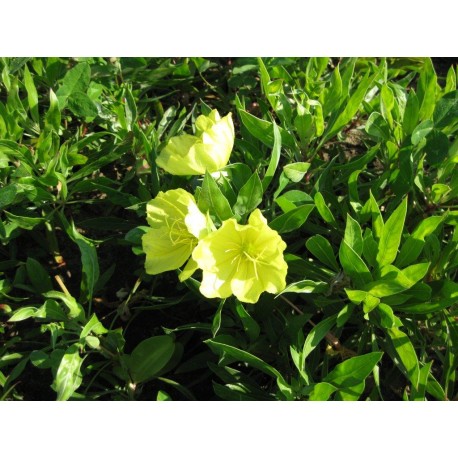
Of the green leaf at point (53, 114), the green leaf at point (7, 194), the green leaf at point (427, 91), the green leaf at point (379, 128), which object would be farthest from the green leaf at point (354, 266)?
the green leaf at point (53, 114)

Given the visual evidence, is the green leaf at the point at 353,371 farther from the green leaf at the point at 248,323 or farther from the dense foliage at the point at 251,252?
the green leaf at the point at 248,323

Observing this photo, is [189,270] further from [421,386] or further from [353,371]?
[421,386]

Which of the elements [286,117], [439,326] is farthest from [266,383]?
[286,117]

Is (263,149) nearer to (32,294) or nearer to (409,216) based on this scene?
(409,216)

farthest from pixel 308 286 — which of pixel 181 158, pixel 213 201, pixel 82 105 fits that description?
pixel 82 105

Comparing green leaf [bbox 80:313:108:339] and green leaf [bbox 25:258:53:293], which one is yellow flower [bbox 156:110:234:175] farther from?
green leaf [bbox 25:258:53:293]

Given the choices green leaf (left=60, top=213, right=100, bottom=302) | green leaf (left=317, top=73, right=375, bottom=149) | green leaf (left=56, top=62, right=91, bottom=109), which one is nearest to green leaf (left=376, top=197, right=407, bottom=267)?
green leaf (left=317, top=73, right=375, bottom=149)
